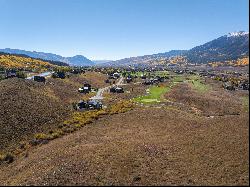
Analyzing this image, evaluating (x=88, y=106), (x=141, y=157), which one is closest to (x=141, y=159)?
(x=141, y=157)

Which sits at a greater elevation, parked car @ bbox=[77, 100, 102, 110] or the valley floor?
the valley floor

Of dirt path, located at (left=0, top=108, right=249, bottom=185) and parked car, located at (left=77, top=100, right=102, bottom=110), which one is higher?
dirt path, located at (left=0, top=108, right=249, bottom=185)

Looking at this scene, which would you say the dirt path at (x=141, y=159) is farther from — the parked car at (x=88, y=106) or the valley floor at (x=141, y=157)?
the parked car at (x=88, y=106)

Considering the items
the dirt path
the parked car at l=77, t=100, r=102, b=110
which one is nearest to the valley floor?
the dirt path

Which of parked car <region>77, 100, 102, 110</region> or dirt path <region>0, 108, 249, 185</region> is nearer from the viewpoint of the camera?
dirt path <region>0, 108, 249, 185</region>

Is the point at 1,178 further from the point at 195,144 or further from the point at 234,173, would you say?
the point at 234,173

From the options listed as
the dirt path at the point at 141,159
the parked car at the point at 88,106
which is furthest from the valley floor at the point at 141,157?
the parked car at the point at 88,106

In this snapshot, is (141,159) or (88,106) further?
(88,106)

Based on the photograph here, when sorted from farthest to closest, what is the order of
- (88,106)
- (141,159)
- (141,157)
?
(88,106) < (141,157) < (141,159)

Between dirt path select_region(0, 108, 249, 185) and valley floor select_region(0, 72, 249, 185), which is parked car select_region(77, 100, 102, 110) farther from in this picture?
dirt path select_region(0, 108, 249, 185)

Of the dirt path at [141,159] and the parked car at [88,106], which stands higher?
the dirt path at [141,159]

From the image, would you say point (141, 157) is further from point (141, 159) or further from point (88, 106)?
point (88, 106)
